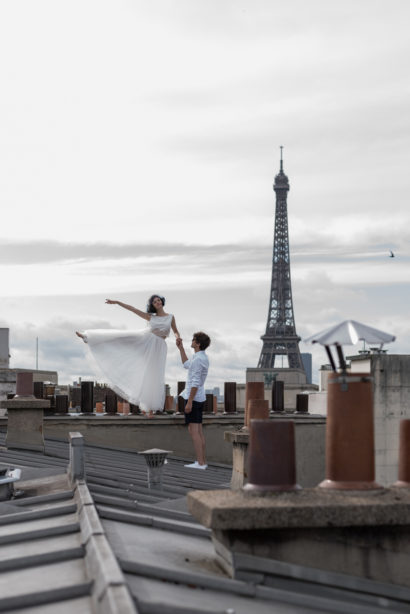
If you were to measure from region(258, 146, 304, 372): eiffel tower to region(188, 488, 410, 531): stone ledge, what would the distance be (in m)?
123

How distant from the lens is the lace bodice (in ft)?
50.3

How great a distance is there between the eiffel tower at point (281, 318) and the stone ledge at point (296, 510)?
123m

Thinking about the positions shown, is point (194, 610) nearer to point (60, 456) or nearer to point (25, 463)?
point (25, 463)

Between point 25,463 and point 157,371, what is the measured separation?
3985mm

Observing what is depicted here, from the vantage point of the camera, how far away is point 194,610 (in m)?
4.46

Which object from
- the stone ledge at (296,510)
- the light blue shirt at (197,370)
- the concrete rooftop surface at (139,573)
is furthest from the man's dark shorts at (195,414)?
the stone ledge at (296,510)

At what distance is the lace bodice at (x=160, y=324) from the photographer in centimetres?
1534

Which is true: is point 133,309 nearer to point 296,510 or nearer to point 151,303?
point 151,303

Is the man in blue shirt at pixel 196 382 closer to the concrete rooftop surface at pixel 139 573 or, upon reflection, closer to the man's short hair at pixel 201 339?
the man's short hair at pixel 201 339

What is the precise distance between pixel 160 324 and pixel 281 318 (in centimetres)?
11943

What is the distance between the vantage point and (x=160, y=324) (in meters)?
15.4

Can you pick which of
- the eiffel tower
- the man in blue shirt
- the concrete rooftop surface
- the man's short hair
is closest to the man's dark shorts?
the man in blue shirt

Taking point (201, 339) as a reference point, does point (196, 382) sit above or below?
below

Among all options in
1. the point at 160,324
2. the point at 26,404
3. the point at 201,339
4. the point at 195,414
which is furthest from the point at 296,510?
the point at 26,404
